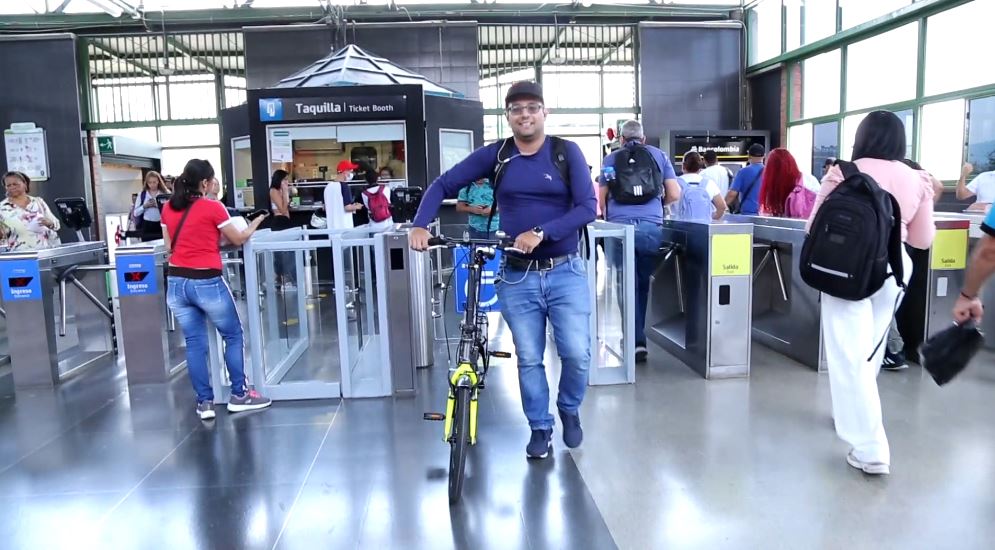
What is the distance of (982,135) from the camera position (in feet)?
25.2

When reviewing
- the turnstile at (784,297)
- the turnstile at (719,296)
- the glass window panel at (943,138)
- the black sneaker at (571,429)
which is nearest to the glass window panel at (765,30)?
the glass window panel at (943,138)

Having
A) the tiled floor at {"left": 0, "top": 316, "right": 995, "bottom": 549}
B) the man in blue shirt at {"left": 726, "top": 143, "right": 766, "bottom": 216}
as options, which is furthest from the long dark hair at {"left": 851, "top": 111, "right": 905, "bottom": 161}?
the man in blue shirt at {"left": 726, "top": 143, "right": 766, "bottom": 216}

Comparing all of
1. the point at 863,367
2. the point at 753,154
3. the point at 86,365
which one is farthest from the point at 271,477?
the point at 753,154

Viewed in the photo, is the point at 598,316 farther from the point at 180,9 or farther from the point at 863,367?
the point at 180,9

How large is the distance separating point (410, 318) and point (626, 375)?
4.53ft

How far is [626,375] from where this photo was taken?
4.15 m

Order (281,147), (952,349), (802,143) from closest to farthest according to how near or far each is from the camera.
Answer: (952,349)
(281,147)
(802,143)

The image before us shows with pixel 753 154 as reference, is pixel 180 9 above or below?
above

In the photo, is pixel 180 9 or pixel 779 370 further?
pixel 180 9

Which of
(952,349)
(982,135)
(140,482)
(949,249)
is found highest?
(982,135)

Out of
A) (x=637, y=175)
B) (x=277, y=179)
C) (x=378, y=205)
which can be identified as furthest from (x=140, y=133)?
(x=637, y=175)

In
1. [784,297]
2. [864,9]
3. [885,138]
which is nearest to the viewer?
[885,138]

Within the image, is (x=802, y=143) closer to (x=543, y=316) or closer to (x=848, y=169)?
(x=848, y=169)

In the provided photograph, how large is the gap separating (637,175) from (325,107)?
5.84 m
